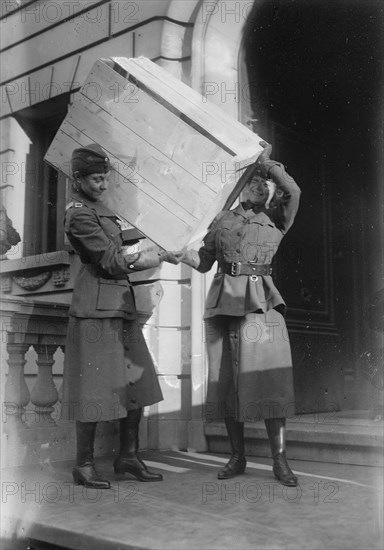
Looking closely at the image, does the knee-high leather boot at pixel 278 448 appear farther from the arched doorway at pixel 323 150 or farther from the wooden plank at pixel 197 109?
the arched doorway at pixel 323 150

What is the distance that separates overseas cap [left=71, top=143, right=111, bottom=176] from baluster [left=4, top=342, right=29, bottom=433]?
51.9 inches

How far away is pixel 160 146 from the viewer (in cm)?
312

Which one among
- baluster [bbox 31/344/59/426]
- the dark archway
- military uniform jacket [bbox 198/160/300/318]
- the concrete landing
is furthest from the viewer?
the dark archway

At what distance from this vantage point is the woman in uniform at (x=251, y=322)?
3352mm

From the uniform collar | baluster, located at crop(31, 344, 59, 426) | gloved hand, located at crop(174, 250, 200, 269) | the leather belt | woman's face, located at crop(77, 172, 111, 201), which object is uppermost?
woman's face, located at crop(77, 172, 111, 201)

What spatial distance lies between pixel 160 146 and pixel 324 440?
2.10 m

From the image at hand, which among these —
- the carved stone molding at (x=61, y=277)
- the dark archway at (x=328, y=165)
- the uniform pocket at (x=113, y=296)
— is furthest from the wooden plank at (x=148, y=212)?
the carved stone molding at (x=61, y=277)

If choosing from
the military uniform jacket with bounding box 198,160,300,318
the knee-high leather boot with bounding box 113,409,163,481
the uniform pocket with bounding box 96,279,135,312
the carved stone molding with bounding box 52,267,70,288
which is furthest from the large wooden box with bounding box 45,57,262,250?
the carved stone molding with bounding box 52,267,70,288

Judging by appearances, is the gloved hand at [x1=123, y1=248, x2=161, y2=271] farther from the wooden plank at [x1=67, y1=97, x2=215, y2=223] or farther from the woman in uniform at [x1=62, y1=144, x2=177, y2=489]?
the wooden plank at [x1=67, y1=97, x2=215, y2=223]

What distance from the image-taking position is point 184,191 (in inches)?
121

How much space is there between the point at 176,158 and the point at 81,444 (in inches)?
62.1

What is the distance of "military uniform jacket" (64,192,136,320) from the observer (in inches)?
130

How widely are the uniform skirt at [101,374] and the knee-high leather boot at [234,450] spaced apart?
0.45 metres

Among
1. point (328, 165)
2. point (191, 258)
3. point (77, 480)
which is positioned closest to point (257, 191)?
point (191, 258)
